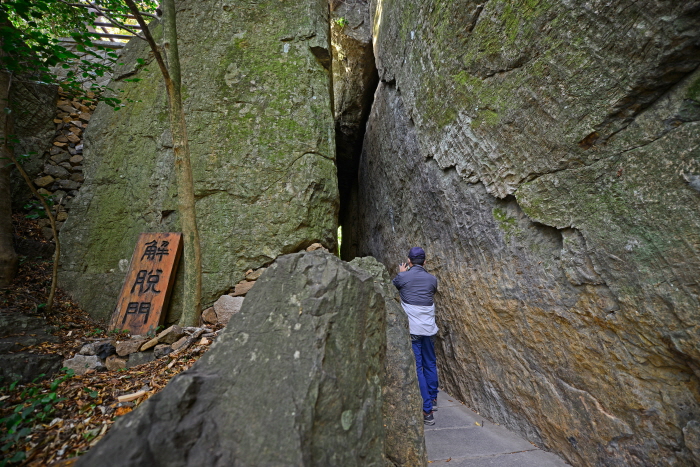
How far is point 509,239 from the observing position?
2842mm

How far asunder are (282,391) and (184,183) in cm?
275

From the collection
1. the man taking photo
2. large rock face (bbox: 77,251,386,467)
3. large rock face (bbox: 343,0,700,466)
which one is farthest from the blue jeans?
large rock face (bbox: 77,251,386,467)

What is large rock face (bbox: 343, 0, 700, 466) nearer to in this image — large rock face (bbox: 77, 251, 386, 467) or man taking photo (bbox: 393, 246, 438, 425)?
man taking photo (bbox: 393, 246, 438, 425)

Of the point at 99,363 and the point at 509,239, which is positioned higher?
the point at 509,239

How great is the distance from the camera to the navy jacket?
3.27 metres

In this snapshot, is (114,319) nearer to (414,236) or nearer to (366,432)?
(366,432)

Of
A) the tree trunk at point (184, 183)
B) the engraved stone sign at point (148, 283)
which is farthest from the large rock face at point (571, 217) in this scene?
the engraved stone sign at point (148, 283)

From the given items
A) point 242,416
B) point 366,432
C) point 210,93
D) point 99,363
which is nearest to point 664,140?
point 366,432

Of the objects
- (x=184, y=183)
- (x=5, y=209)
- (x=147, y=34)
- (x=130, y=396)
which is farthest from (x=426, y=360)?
(x=5, y=209)

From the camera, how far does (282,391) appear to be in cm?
152

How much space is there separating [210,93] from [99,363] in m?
3.60

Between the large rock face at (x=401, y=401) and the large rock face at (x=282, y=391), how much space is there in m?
0.41

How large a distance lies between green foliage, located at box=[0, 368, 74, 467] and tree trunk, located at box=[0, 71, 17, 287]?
2053mm

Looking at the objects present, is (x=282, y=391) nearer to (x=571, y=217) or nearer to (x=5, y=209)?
(x=571, y=217)
